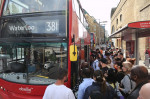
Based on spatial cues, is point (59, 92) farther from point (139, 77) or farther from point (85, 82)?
point (139, 77)

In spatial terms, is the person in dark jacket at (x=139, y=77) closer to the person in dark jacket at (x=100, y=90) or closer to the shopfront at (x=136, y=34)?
the person in dark jacket at (x=100, y=90)

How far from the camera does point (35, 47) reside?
397 centimetres

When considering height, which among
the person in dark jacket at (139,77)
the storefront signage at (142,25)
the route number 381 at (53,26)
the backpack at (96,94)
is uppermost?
the storefront signage at (142,25)

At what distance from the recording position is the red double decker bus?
382cm

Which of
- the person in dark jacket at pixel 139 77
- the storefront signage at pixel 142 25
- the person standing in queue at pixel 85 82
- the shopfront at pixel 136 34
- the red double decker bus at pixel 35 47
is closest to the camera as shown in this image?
the person in dark jacket at pixel 139 77

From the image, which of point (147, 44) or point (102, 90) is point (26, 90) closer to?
point (102, 90)

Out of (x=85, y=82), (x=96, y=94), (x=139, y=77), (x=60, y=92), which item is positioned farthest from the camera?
(x=85, y=82)

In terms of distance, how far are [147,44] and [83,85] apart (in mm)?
14339

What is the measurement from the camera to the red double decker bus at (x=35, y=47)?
3.82 meters

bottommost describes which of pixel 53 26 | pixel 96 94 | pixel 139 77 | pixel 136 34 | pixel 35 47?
pixel 96 94

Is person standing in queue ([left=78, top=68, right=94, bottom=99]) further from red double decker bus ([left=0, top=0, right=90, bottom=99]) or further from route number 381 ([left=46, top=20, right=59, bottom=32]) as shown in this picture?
route number 381 ([left=46, top=20, right=59, bottom=32])

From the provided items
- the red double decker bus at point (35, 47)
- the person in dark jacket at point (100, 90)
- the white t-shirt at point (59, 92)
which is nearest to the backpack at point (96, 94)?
the person in dark jacket at point (100, 90)

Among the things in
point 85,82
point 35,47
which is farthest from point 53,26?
point 85,82

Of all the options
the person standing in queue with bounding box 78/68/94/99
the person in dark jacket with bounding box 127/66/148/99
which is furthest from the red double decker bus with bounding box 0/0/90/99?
the person in dark jacket with bounding box 127/66/148/99
